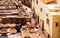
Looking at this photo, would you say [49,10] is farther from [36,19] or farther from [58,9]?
[36,19]

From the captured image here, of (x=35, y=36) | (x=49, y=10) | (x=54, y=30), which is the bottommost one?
(x=35, y=36)

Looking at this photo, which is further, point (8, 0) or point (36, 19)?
point (8, 0)

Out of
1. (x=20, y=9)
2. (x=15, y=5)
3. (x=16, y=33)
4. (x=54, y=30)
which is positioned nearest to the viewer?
(x=54, y=30)

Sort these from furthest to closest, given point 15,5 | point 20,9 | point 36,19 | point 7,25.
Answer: point 15,5 < point 20,9 < point 36,19 < point 7,25

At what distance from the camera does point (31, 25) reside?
4387 millimetres

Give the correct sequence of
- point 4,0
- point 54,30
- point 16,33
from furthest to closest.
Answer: point 4,0
point 16,33
point 54,30

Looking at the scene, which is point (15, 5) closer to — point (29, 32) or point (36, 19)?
point (36, 19)

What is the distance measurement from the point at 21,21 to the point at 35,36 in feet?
2.58

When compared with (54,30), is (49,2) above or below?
above

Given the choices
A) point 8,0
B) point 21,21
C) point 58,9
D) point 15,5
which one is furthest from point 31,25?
point 8,0

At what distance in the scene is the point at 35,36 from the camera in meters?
3.88

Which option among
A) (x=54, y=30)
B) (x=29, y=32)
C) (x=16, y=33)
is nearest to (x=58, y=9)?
(x=54, y=30)

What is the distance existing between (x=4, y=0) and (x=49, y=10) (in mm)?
3161

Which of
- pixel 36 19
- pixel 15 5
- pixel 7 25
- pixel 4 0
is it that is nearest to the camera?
pixel 7 25
